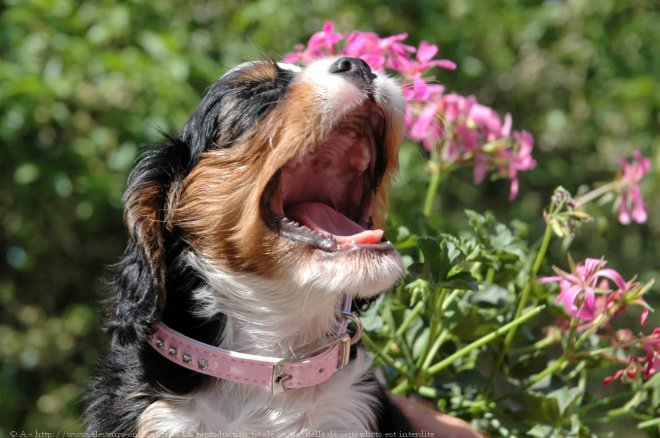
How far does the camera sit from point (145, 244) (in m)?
2.45

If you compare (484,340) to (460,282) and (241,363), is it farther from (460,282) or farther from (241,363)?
(241,363)

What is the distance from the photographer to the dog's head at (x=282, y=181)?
2.44 metres

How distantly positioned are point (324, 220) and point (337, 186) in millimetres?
166

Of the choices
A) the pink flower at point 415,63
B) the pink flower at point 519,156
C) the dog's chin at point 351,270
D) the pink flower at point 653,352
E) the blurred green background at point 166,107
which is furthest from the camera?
the blurred green background at point 166,107

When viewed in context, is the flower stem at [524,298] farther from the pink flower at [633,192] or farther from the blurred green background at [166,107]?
the blurred green background at [166,107]

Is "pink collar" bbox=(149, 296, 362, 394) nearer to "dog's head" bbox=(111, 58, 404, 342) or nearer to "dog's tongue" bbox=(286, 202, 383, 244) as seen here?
Result: "dog's head" bbox=(111, 58, 404, 342)

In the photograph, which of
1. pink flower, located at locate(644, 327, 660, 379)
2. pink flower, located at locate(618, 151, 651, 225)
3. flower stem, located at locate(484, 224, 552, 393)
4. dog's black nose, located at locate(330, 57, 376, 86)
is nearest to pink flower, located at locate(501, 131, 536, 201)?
pink flower, located at locate(618, 151, 651, 225)

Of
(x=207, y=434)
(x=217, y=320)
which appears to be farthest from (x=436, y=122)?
(x=207, y=434)

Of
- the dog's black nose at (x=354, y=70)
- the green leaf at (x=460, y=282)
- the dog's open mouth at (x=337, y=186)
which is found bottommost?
the green leaf at (x=460, y=282)

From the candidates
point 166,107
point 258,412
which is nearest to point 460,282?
point 258,412

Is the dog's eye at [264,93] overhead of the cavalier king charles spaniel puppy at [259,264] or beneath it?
overhead

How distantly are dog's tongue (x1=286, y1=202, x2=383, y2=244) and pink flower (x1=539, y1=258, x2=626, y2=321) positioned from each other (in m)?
0.59

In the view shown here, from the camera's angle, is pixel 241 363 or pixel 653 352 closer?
pixel 241 363

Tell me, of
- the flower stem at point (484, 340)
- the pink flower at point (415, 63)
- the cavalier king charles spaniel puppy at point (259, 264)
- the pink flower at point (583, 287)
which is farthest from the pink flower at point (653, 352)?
the pink flower at point (415, 63)
